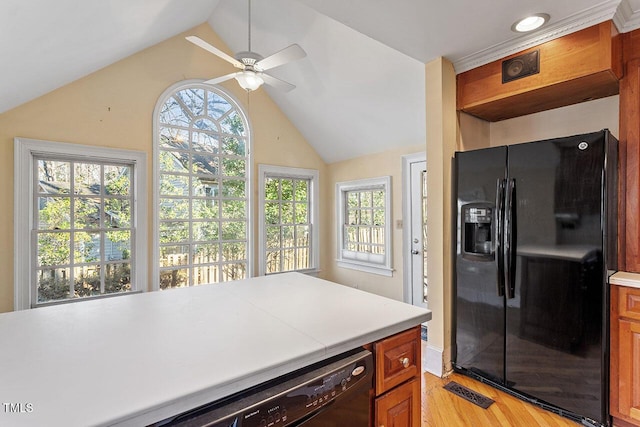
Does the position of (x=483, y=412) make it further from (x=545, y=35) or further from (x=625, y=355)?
(x=545, y=35)

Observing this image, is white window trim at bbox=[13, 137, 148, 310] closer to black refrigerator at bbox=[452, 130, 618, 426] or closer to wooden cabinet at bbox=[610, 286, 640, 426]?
black refrigerator at bbox=[452, 130, 618, 426]

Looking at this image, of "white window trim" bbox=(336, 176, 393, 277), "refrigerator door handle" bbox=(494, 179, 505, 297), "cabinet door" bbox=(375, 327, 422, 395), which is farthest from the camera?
"white window trim" bbox=(336, 176, 393, 277)

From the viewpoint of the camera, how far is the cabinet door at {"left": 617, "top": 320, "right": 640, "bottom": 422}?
1.78m

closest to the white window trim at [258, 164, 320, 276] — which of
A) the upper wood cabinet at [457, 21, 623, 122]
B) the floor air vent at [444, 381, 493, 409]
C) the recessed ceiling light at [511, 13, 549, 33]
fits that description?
the upper wood cabinet at [457, 21, 623, 122]

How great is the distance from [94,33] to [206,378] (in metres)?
2.99

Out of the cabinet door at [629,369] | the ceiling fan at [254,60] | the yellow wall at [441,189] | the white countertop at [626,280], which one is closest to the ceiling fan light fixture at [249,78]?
the ceiling fan at [254,60]

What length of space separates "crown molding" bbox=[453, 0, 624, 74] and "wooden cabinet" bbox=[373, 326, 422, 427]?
2.15 metres

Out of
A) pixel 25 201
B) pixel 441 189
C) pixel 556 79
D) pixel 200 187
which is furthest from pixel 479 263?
pixel 25 201

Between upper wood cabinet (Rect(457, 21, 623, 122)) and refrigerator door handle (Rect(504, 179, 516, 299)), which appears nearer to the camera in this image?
upper wood cabinet (Rect(457, 21, 623, 122))

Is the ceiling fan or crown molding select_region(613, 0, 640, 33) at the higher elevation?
crown molding select_region(613, 0, 640, 33)

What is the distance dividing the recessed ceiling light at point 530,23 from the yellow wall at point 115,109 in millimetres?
3196

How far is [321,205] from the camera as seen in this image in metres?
5.09

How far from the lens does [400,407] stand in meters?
1.21

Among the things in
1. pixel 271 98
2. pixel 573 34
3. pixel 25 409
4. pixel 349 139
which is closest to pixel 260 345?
pixel 25 409
